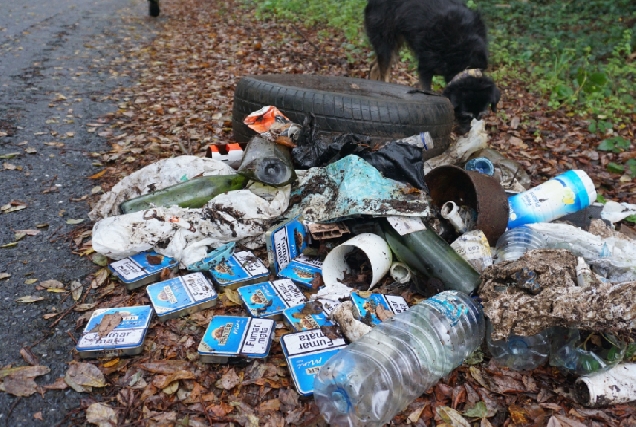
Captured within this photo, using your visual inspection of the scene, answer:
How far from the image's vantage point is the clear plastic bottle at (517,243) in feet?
8.86

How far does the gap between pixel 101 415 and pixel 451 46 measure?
4853 millimetres

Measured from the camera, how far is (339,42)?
841 centimetres

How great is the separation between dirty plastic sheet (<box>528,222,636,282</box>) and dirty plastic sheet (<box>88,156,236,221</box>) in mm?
2012

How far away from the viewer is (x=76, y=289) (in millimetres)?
2621

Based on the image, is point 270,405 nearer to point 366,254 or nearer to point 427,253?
point 366,254

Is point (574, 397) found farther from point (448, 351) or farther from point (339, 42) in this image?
point (339, 42)

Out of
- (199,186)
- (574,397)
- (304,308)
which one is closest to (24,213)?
(199,186)

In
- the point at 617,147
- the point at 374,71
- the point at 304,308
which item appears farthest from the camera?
the point at 374,71

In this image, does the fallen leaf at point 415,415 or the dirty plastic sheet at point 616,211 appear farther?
the dirty plastic sheet at point 616,211

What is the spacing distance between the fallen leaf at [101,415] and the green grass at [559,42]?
18.8 ft

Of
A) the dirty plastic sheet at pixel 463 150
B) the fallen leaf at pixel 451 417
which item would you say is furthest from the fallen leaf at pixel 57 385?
the dirty plastic sheet at pixel 463 150

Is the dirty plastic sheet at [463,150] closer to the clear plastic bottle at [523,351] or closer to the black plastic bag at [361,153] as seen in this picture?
the black plastic bag at [361,153]

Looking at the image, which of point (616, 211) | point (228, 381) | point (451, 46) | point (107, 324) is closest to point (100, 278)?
point (107, 324)

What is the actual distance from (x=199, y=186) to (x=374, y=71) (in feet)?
13.0
